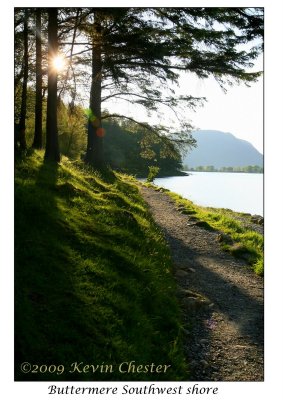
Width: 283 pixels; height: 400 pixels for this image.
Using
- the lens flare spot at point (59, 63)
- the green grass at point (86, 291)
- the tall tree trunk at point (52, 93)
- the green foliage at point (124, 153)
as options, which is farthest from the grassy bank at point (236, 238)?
the green foliage at point (124, 153)

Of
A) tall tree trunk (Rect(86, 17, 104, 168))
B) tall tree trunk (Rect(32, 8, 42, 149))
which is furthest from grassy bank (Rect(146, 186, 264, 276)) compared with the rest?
tall tree trunk (Rect(32, 8, 42, 149))

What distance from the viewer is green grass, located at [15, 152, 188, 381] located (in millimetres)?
5363

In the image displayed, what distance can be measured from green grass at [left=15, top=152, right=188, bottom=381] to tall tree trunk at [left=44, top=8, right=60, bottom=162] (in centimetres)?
374

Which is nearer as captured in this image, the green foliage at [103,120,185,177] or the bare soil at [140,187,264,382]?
the bare soil at [140,187,264,382]

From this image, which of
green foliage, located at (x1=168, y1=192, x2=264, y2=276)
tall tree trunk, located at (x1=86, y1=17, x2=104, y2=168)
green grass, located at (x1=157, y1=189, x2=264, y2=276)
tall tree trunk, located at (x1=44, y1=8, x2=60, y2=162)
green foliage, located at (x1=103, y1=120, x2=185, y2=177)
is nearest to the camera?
green grass, located at (x1=157, y1=189, x2=264, y2=276)

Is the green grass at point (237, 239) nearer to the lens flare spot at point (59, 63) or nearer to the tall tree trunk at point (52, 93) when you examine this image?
the tall tree trunk at point (52, 93)

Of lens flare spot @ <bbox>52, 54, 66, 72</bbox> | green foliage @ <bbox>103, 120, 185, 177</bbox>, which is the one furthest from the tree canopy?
green foliage @ <bbox>103, 120, 185, 177</bbox>

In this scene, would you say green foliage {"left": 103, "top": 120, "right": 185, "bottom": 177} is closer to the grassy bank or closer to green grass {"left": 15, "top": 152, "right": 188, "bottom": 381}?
the grassy bank

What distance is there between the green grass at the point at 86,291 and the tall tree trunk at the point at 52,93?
374cm

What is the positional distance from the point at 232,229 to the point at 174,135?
818 cm

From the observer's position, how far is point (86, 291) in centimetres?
657

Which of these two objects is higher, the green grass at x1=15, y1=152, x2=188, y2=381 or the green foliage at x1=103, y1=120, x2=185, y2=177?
the green foliage at x1=103, y1=120, x2=185, y2=177

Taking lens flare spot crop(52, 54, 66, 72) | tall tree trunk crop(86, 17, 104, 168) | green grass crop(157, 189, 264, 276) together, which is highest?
lens flare spot crop(52, 54, 66, 72)

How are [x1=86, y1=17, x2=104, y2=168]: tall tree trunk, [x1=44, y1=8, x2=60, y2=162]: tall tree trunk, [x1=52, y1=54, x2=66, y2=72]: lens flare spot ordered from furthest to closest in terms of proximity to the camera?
1. [x1=86, y1=17, x2=104, y2=168]: tall tree trunk
2. [x1=52, y1=54, x2=66, y2=72]: lens flare spot
3. [x1=44, y1=8, x2=60, y2=162]: tall tree trunk
